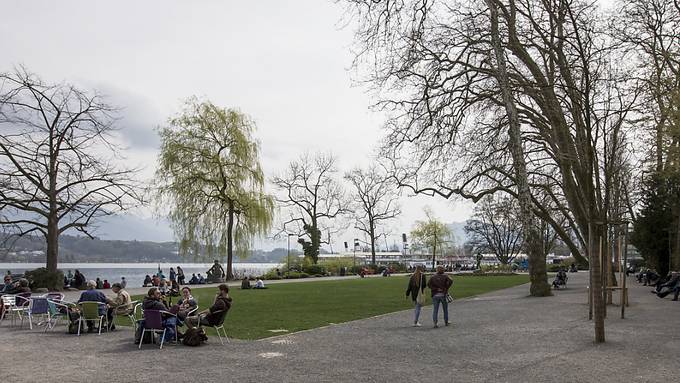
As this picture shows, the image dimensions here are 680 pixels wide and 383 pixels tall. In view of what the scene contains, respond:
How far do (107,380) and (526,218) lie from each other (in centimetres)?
962

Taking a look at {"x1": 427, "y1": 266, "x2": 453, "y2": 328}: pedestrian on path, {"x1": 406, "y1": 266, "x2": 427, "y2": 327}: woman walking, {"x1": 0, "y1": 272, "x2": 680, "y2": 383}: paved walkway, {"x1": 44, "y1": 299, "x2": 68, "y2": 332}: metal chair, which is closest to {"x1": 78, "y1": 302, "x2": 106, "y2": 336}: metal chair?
{"x1": 0, "y1": 272, "x2": 680, "y2": 383}: paved walkway

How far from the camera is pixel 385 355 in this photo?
11086mm

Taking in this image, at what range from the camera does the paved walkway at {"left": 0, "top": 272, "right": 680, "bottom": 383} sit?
9172 mm

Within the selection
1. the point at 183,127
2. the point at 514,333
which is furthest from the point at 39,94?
the point at 514,333

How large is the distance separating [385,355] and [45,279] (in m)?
27.4

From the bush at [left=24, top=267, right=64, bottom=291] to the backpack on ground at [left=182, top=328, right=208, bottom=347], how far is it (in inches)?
923

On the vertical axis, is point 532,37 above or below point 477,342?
above

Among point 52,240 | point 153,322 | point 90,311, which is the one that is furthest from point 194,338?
point 52,240

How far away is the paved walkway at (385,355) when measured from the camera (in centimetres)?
917

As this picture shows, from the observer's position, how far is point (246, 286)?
123 ft

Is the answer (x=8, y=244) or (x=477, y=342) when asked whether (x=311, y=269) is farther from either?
(x=477, y=342)

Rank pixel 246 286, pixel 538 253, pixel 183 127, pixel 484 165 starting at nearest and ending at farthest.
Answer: pixel 484 165 → pixel 538 253 → pixel 246 286 → pixel 183 127

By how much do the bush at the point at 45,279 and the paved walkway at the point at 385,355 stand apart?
17.9 m

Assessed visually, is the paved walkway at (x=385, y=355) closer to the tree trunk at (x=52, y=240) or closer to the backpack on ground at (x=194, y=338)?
the backpack on ground at (x=194, y=338)
